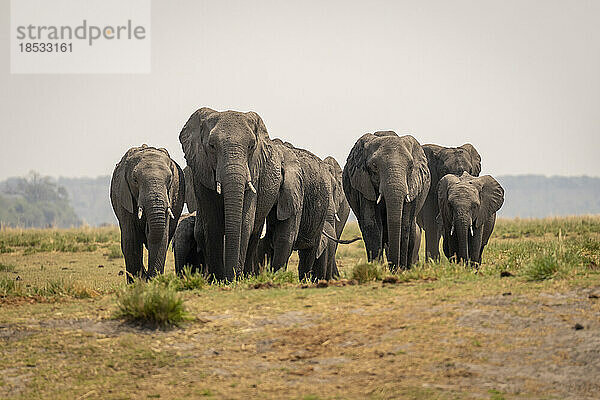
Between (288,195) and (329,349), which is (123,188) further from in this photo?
(329,349)

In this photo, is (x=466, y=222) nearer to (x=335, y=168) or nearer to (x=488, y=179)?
(x=488, y=179)

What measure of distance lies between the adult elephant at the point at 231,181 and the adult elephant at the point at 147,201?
48cm

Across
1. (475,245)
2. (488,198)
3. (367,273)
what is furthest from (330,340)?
(488,198)

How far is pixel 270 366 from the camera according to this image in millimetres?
7488

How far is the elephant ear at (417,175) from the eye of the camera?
1557 cm

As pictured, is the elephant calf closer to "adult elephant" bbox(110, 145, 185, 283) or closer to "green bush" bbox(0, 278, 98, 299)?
"adult elephant" bbox(110, 145, 185, 283)

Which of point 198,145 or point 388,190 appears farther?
point 388,190

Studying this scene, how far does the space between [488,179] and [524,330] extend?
1089cm

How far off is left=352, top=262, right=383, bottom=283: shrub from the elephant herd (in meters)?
1.82

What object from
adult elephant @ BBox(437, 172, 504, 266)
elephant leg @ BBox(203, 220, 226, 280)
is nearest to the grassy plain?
elephant leg @ BBox(203, 220, 226, 280)

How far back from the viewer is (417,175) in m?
15.9

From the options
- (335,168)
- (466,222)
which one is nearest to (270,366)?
(466,222)

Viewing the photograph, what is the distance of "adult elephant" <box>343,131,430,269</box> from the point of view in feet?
48.7

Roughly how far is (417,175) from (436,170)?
16.3 ft
